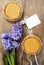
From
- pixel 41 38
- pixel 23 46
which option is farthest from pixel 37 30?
pixel 23 46

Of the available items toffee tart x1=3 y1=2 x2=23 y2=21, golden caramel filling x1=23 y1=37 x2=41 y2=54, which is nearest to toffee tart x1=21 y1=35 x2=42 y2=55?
golden caramel filling x1=23 y1=37 x2=41 y2=54

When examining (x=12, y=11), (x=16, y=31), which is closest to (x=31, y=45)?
(x=16, y=31)

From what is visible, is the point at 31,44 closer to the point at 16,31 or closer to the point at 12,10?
the point at 16,31

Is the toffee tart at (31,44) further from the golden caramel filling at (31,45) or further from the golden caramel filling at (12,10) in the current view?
the golden caramel filling at (12,10)

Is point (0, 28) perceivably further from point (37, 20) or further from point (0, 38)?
point (37, 20)

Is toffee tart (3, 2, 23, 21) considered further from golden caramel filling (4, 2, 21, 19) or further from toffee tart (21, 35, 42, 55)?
toffee tart (21, 35, 42, 55)

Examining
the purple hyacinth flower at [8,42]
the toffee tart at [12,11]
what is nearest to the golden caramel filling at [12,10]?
the toffee tart at [12,11]
